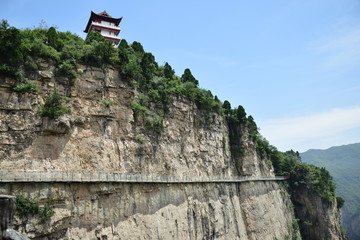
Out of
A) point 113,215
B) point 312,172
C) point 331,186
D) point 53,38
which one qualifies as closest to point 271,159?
point 312,172

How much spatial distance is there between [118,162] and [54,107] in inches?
266

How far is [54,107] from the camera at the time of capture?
21859 mm

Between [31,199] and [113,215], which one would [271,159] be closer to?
[113,215]

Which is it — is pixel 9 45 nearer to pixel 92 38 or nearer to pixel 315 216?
pixel 92 38

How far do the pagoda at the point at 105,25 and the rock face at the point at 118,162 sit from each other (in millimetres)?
14219

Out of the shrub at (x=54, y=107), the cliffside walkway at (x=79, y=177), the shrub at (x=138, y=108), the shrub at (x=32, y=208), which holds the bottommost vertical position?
the shrub at (x=32, y=208)

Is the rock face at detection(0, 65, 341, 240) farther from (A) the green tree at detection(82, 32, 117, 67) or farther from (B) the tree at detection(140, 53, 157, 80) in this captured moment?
(B) the tree at detection(140, 53, 157, 80)

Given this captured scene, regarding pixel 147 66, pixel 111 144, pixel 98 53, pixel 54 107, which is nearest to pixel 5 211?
pixel 54 107

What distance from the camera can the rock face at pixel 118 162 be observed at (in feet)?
64.7

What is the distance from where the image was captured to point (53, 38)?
2433 centimetres

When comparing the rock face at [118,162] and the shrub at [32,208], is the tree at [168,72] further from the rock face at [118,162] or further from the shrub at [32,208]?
the shrub at [32,208]

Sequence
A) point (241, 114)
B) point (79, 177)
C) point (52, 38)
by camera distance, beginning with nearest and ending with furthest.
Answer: point (79, 177), point (52, 38), point (241, 114)

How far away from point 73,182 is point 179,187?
1191 cm

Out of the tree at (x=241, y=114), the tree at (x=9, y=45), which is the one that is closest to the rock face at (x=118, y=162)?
the tree at (x=9, y=45)
